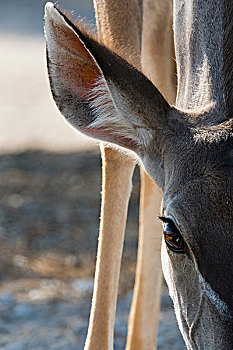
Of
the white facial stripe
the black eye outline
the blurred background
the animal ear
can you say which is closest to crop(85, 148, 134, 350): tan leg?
the blurred background

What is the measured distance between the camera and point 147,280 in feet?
18.0

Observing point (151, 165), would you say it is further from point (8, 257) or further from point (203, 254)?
point (8, 257)

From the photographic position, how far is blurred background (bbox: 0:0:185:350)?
6.11m

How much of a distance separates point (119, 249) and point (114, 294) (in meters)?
0.24

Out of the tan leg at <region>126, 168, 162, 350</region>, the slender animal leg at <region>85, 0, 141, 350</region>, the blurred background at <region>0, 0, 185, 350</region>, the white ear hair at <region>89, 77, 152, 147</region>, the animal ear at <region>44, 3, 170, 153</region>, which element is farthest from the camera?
the blurred background at <region>0, 0, 185, 350</region>

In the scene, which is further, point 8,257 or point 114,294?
point 8,257

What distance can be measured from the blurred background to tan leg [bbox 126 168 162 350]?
533 mm

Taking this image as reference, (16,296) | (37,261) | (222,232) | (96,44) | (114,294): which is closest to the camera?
(222,232)

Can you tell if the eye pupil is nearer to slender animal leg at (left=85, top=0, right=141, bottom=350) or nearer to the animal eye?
the animal eye

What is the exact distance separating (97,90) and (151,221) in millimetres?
2098

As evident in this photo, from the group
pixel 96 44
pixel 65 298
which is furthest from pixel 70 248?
pixel 96 44

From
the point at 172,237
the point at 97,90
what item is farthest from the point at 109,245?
the point at 172,237

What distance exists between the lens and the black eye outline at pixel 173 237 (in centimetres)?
330

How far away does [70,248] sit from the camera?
7547 millimetres
